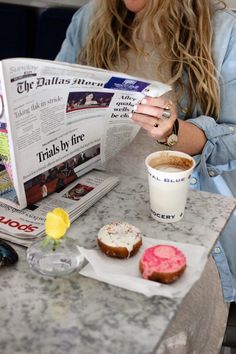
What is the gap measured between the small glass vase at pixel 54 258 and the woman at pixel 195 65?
0.48 meters

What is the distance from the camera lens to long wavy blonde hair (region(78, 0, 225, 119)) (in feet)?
4.33

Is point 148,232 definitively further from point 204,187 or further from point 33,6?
point 33,6

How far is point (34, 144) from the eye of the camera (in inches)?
36.9

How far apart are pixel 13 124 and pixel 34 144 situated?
73mm

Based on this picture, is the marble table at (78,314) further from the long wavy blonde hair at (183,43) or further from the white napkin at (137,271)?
the long wavy blonde hair at (183,43)

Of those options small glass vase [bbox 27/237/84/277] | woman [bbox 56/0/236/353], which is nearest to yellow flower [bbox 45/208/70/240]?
small glass vase [bbox 27/237/84/277]

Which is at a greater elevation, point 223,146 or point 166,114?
point 166,114

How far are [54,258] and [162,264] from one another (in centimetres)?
16

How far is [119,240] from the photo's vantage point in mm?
821

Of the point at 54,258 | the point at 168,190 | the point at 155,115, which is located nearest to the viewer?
the point at 54,258

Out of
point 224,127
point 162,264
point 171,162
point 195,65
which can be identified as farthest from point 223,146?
point 162,264

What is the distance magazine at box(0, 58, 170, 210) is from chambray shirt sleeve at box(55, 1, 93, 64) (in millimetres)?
464

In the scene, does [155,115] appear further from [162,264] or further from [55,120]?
[162,264]

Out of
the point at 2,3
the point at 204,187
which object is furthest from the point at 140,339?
the point at 2,3
